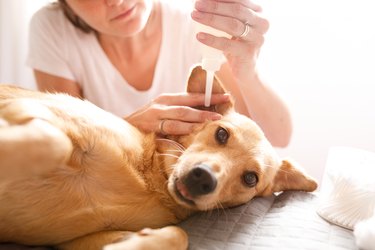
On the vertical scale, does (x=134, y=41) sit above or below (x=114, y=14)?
below

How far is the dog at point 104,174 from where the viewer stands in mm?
990

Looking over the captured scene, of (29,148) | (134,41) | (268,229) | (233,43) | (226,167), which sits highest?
(233,43)

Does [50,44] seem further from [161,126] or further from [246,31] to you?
[246,31]

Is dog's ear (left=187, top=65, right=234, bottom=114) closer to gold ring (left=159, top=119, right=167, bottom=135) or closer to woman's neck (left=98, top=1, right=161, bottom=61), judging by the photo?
gold ring (left=159, top=119, right=167, bottom=135)

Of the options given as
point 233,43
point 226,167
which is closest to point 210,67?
point 233,43

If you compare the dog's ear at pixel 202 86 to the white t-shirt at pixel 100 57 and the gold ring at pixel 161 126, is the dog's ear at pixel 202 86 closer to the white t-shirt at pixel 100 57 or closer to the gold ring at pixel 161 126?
the gold ring at pixel 161 126

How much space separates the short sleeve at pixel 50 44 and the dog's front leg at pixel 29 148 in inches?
39.7

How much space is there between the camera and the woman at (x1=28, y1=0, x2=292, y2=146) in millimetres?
1713

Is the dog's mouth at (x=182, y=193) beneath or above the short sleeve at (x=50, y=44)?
beneath

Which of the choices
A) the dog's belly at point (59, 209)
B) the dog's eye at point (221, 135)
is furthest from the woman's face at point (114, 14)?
the dog's belly at point (59, 209)

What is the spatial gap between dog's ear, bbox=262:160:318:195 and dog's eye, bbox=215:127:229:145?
0.90ft

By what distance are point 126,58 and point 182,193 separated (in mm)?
1059

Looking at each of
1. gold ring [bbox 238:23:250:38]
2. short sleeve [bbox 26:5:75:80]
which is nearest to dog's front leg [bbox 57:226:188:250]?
gold ring [bbox 238:23:250:38]

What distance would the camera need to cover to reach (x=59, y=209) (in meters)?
1.11
